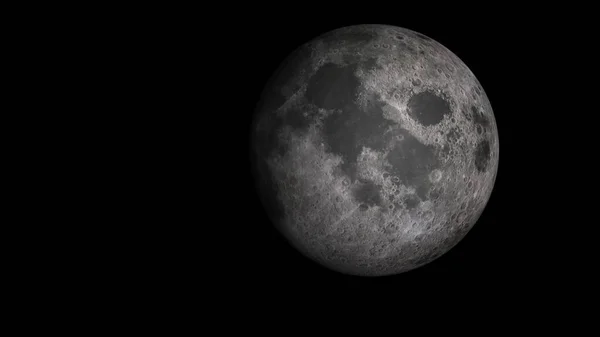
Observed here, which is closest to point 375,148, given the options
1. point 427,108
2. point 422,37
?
point 427,108

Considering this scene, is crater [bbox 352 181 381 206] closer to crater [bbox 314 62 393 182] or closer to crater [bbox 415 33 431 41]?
crater [bbox 314 62 393 182]

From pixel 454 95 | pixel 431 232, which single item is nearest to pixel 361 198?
pixel 431 232

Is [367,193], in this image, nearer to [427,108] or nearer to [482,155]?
[427,108]

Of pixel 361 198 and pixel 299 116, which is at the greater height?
pixel 299 116

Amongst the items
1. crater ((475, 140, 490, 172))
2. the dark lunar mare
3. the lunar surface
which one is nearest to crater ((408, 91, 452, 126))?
the lunar surface

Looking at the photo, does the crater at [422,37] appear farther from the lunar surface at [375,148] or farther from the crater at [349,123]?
the crater at [349,123]

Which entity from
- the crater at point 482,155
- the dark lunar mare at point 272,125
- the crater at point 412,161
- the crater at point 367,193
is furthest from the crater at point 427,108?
the dark lunar mare at point 272,125

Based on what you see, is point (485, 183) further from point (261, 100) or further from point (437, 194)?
point (261, 100)
